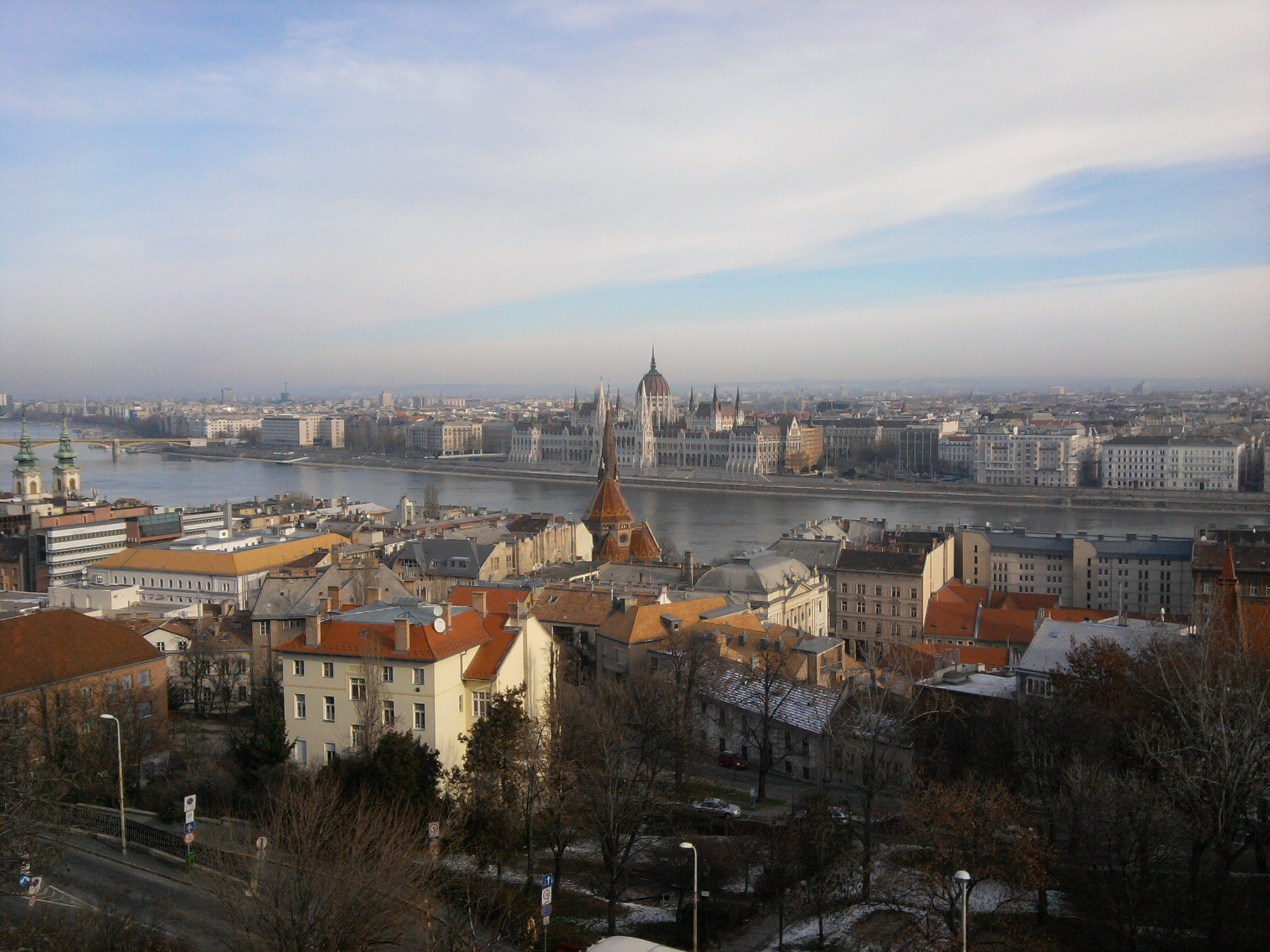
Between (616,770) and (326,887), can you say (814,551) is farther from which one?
(326,887)

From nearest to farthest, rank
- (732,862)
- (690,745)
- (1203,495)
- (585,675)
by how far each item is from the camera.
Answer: (732,862)
(690,745)
(585,675)
(1203,495)

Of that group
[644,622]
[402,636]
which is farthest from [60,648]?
[644,622]

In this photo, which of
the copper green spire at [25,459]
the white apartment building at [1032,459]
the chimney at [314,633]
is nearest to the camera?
the chimney at [314,633]

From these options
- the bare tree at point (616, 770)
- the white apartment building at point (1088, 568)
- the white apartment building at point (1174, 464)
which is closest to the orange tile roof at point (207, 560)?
the bare tree at point (616, 770)

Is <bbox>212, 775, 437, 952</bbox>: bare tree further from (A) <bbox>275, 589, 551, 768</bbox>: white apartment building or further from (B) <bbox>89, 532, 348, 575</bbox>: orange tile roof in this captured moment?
(B) <bbox>89, 532, 348, 575</bbox>: orange tile roof

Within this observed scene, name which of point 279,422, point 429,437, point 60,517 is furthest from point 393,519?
point 279,422

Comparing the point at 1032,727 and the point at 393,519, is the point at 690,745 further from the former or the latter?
the point at 393,519

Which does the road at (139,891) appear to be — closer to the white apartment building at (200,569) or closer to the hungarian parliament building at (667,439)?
the white apartment building at (200,569)
